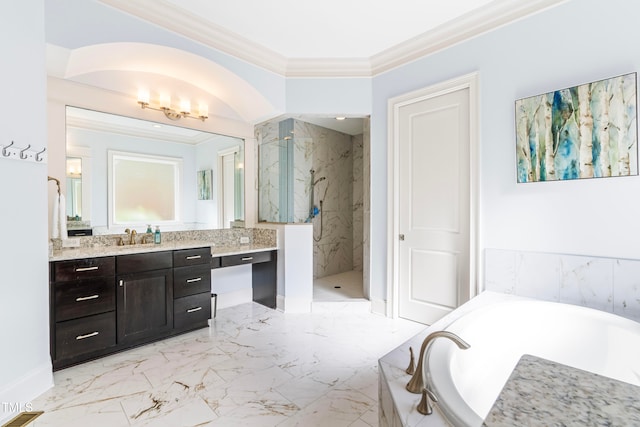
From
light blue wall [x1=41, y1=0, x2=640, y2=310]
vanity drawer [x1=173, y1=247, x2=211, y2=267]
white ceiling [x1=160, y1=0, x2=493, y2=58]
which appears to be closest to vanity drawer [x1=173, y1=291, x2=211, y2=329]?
vanity drawer [x1=173, y1=247, x2=211, y2=267]

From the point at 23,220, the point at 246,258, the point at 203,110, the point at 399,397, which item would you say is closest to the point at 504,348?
the point at 399,397

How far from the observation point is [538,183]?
226cm

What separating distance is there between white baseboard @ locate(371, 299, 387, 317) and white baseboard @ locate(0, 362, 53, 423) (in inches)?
109

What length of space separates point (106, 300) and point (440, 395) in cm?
244

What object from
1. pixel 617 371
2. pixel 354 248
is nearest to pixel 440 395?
pixel 617 371

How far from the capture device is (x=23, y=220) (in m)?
1.84

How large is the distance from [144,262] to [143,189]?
90cm

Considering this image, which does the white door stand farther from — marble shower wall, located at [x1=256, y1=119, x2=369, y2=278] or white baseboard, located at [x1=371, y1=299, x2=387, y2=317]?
marble shower wall, located at [x1=256, y1=119, x2=369, y2=278]

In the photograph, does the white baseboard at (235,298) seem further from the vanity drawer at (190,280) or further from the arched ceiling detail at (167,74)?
the arched ceiling detail at (167,74)

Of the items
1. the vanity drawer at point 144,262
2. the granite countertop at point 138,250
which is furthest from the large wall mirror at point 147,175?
the vanity drawer at point 144,262

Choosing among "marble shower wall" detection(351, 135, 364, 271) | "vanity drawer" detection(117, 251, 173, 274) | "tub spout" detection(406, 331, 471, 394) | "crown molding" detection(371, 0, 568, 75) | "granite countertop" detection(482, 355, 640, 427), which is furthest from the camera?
"marble shower wall" detection(351, 135, 364, 271)

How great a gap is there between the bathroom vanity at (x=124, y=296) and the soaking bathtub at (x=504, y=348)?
6.86 ft

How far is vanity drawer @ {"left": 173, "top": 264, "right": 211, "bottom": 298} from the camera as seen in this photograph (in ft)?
8.93

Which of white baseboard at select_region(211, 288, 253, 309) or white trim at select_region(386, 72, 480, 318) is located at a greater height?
white trim at select_region(386, 72, 480, 318)
